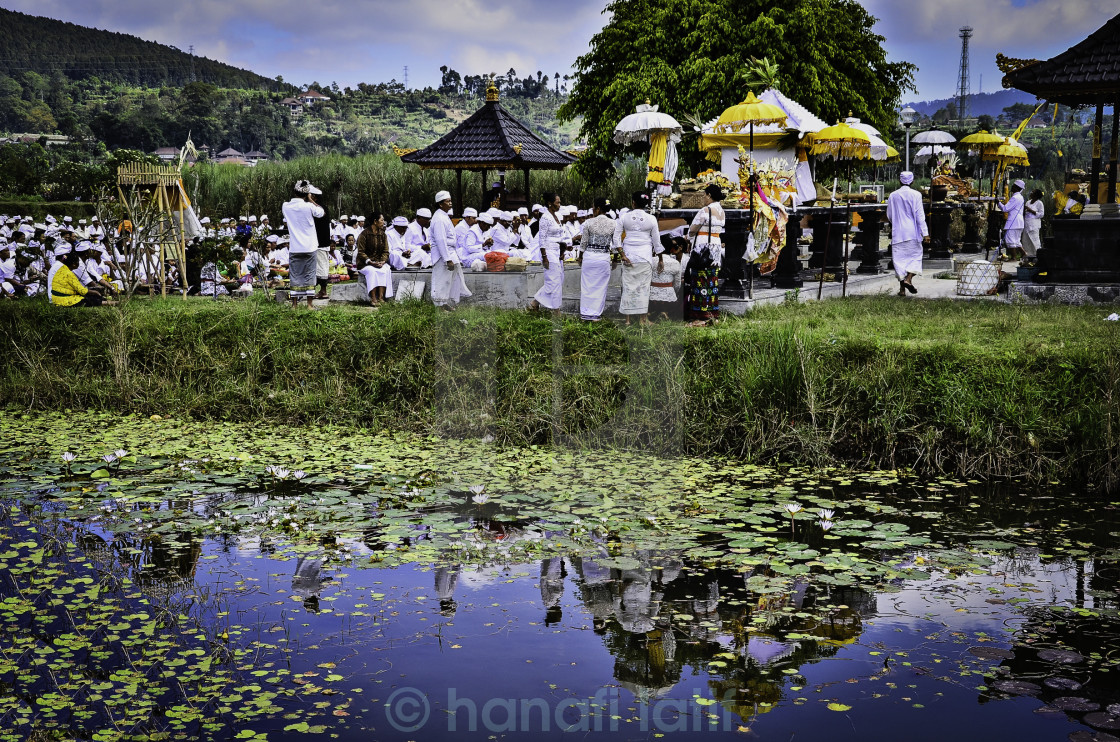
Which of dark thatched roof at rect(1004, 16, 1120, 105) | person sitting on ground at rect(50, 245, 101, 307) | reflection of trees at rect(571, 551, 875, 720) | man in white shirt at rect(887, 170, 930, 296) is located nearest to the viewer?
reflection of trees at rect(571, 551, 875, 720)

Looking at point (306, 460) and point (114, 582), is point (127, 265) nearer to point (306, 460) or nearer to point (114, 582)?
point (306, 460)

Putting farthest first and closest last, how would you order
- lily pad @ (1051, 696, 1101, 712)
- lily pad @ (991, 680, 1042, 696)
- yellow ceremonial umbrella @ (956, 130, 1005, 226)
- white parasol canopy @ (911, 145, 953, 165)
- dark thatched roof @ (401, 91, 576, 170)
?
white parasol canopy @ (911, 145, 953, 165)
yellow ceremonial umbrella @ (956, 130, 1005, 226)
dark thatched roof @ (401, 91, 576, 170)
lily pad @ (991, 680, 1042, 696)
lily pad @ (1051, 696, 1101, 712)

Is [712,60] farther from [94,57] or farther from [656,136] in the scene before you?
[94,57]

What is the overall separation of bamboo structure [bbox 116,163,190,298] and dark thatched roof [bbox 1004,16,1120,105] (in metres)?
10.3

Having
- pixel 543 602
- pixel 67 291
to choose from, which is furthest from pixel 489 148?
pixel 543 602

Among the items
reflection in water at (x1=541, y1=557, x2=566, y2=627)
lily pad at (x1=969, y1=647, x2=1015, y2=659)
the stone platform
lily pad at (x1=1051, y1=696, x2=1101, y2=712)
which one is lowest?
lily pad at (x1=1051, y1=696, x2=1101, y2=712)

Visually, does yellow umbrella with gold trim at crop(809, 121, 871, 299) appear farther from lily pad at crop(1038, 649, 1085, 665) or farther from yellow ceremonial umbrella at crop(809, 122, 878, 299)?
lily pad at crop(1038, 649, 1085, 665)

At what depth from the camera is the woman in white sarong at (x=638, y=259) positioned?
10.4 metres

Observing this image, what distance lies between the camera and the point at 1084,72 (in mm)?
11508

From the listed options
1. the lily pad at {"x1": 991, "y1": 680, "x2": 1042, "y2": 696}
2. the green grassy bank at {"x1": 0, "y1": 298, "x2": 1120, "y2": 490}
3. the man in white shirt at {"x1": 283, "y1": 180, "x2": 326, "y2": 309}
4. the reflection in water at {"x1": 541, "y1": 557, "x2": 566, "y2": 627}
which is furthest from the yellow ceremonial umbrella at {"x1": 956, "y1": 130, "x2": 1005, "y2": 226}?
the lily pad at {"x1": 991, "y1": 680, "x2": 1042, "y2": 696}

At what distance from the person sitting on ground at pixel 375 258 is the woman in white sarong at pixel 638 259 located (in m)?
3.87

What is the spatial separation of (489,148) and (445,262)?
3970 millimetres

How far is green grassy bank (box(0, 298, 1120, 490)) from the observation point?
7.66 meters

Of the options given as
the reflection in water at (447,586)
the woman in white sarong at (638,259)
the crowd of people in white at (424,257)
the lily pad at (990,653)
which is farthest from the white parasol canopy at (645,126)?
the lily pad at (990,653)
